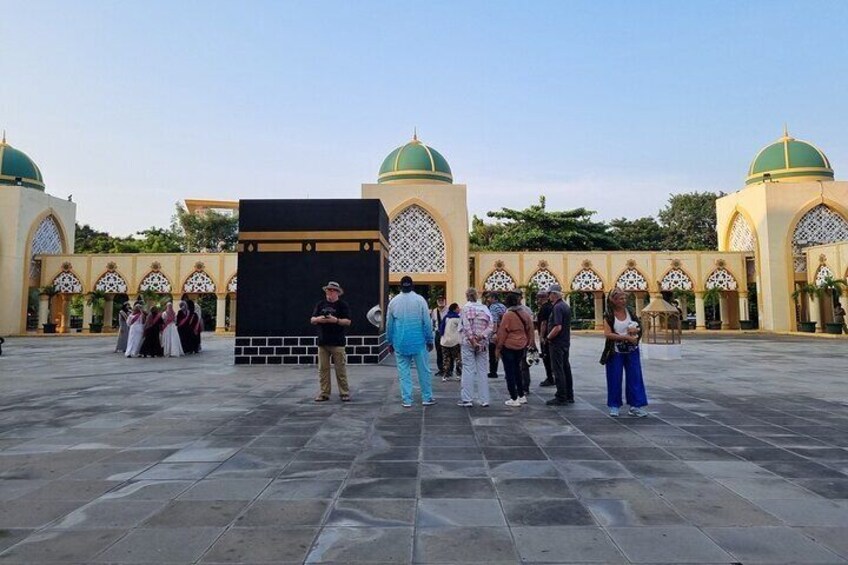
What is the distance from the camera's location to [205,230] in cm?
3828

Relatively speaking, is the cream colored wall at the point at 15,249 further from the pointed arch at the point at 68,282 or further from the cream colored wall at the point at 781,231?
the cream colored wall at the point at 781,231

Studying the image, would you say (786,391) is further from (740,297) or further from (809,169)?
(809,169)

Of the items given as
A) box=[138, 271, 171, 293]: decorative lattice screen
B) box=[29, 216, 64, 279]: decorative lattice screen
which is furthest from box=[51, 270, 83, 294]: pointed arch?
box=[138, 271, 171, 293]: decorative lattice screen

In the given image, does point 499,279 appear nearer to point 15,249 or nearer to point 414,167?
point 414,167

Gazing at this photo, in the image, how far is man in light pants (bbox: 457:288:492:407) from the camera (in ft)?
19.1

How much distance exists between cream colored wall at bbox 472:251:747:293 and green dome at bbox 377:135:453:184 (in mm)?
4235

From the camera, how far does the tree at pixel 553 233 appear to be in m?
30.7

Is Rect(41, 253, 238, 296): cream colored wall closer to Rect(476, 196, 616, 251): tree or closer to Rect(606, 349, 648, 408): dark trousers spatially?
Rect(476, 196, 616, 251): tree

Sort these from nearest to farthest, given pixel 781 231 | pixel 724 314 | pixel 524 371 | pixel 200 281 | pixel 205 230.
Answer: pixel 524 371
pixel 781 231
pixel 200 281
pixel 724 314
pixel 205 230

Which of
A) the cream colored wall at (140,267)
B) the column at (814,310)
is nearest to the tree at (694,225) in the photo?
the column at (814,310)

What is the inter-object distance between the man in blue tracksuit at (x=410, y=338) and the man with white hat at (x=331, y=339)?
26.0 inches

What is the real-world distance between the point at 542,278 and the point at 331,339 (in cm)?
2035

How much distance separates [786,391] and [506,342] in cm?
410

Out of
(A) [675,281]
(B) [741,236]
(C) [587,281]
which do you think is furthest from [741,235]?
(C) [587,281]
